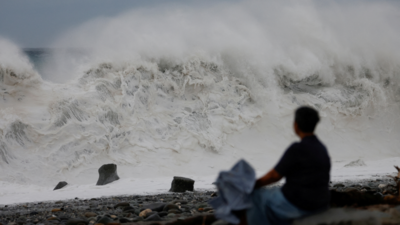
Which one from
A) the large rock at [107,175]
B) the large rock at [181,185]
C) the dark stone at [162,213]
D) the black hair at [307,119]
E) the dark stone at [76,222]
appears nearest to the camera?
the black hair at [307,119]

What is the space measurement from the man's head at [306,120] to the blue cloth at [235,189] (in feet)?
1.50

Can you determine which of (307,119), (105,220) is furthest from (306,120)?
(105,220)

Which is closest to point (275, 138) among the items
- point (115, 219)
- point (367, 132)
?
point (367, 132)

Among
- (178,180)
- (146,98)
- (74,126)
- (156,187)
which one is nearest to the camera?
(178,180)

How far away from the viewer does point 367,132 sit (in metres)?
14.2

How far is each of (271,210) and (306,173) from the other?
1.13ft

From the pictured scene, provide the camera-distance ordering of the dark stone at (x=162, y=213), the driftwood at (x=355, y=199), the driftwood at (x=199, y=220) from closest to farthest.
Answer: the driftwood at (x=199, y=220) → the driftwood at (x=355, y=199) → the dark stone at (x=162, y=213)

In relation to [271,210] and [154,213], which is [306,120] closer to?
[271,210]

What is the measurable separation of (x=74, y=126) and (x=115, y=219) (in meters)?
7.26

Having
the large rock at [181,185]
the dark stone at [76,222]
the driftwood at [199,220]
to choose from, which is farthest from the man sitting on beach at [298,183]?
the large rock at [181,185]

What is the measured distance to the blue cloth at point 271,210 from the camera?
2225 millimetres

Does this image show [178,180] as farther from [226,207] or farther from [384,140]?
[384,140]

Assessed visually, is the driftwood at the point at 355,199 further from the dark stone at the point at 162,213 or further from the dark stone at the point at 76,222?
the dark stone at the point at 76,222

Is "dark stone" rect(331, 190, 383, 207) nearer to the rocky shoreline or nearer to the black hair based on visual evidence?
the rocky shoreline
